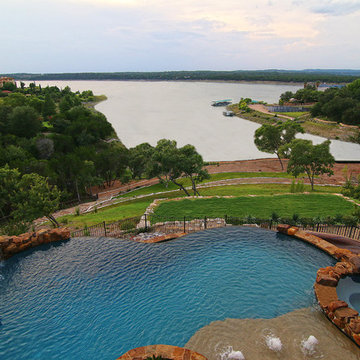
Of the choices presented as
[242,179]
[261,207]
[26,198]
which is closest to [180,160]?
[261,207]

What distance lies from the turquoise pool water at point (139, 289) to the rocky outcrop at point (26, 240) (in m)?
0.59

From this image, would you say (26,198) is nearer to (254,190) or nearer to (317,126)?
(254,190)

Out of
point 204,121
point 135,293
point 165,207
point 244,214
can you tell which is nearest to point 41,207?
point 165,207

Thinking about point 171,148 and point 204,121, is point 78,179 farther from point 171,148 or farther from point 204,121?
point 204,121

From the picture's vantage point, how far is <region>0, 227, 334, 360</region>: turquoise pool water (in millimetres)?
11547

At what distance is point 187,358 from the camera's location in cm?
995

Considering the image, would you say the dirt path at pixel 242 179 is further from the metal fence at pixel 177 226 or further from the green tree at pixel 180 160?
the metal fence at pixel 177 226

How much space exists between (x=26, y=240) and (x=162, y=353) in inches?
510

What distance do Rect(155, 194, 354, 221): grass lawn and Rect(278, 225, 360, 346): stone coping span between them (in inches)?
165

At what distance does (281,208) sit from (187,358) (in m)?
16.5

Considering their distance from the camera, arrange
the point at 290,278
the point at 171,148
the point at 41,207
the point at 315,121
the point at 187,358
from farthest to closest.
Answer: the point at 315,121 → the point at 171,148 → the point at 41,207 → the point at 290,278 → the point at 187,358

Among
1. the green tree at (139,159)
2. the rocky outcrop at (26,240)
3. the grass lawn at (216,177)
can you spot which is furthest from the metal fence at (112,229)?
the green tree at (139,159)

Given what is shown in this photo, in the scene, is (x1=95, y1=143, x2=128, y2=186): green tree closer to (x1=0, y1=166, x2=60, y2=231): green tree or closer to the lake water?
Result: (x1=0, y1=166, x2=60, y2=231): green tree

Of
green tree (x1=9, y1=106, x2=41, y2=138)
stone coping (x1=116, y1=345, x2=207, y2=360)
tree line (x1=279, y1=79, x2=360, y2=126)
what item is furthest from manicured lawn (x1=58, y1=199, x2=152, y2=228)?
tree line (x1=279, y1=79, x2=360, y2=126)
